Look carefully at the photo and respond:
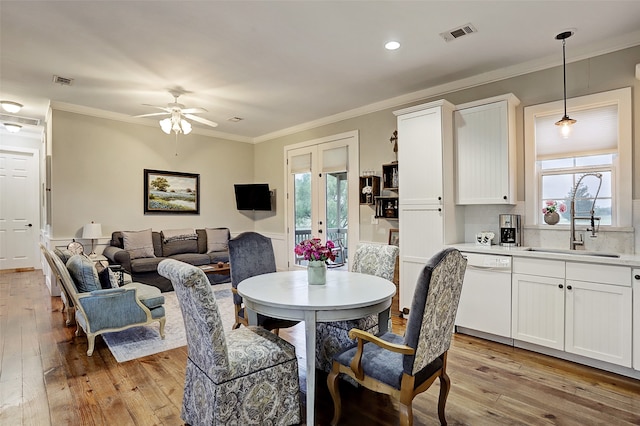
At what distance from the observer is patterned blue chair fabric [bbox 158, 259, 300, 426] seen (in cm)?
174

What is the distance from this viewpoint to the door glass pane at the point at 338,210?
18.0 feet

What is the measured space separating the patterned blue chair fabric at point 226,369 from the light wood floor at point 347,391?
32cm

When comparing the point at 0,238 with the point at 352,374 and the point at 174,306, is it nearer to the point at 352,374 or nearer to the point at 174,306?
the point at 174,306

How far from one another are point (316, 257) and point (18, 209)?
25.5 feet

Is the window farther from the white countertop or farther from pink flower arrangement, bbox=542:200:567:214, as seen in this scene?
the white countertop

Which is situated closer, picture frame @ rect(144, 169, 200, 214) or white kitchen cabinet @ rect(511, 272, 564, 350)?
white kitchen cabinet @ rect(511, 272, 564, 350)

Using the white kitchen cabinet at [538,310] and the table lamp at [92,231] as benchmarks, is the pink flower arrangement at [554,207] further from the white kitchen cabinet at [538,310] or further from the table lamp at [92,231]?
the table lamp at [92,231]

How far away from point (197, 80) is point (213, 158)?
2.84 metres

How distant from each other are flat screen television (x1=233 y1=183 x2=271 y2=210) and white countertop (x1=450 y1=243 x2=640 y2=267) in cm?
401

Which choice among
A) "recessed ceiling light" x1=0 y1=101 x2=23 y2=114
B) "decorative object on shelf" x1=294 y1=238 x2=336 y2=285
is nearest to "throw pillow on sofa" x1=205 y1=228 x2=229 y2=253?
"recessed ceiling light" x1=0 y1=101 x2=23 y2=114

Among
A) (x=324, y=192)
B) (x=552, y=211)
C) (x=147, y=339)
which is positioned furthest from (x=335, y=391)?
(x=324, y=192)

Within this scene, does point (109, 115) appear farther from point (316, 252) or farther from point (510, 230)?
point (510, 230)

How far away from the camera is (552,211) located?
11.1ft

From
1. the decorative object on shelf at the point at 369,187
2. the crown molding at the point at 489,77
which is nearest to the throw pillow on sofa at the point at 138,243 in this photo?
the crown molding at the point at 489,77
